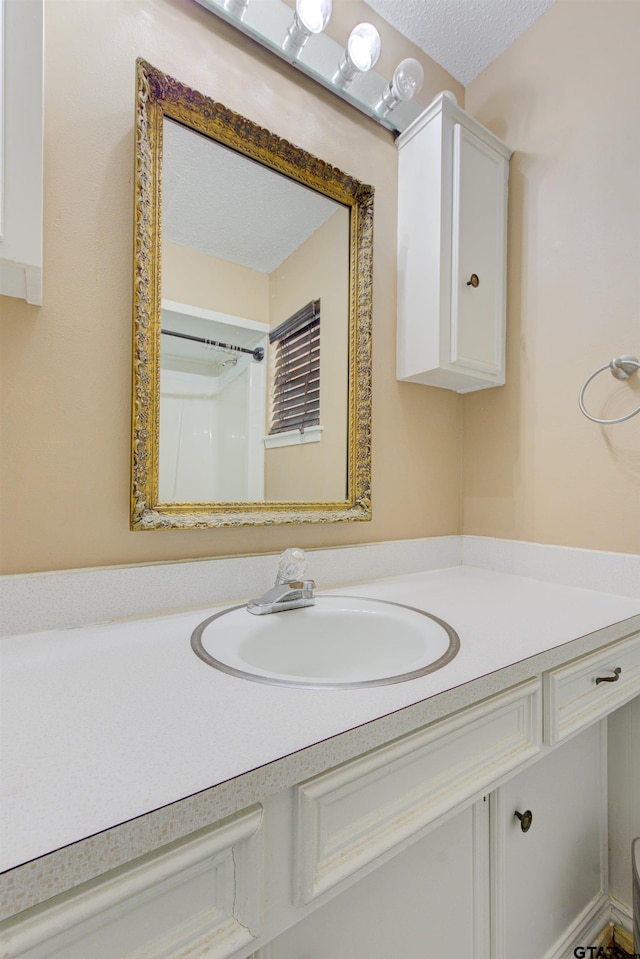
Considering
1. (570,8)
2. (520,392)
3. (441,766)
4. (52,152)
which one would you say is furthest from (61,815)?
(570,8)

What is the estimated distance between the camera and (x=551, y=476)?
1.24 m

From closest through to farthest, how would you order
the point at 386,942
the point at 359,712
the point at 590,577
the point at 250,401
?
1. the point at 359,712
2. the point at 386,942
3. the point at 250,401
4. the point at 590,577

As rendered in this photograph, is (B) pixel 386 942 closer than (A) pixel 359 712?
No

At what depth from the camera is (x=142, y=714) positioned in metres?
0.51

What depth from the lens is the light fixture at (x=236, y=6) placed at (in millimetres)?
952

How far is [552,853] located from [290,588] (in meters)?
0.86

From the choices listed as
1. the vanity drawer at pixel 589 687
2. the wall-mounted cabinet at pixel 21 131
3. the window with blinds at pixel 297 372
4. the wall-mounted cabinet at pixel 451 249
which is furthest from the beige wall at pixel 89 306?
the vanity drawer at pixel 589 687

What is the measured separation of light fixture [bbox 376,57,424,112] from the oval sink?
4.31 ft

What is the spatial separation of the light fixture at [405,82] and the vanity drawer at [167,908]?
1.57 meters

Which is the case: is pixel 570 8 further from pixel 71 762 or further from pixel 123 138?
pixel 71 762

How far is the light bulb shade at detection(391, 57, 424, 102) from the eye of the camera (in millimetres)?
1150

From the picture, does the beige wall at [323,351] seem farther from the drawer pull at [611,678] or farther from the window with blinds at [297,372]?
the drawer pull at [611,678]

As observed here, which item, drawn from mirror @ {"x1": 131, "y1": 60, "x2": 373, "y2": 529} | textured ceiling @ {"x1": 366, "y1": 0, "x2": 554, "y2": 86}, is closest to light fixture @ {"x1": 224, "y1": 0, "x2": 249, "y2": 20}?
mirror @ {"x1": 131, "y1": 60, "x2": 373, "y2": 529}

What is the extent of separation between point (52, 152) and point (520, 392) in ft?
4.09
